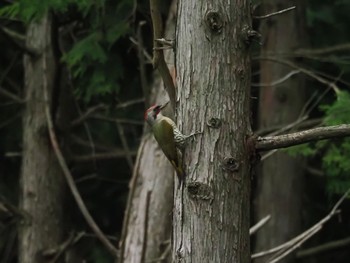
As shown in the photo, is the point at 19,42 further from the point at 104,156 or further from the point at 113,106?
the point at 104,156

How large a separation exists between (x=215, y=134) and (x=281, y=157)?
14.8 ft

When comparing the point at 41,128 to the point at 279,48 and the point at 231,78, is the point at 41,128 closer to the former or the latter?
the point at 279,48

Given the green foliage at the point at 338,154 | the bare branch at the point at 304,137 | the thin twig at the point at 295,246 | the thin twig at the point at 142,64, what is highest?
the thin twig at the point at 142,64

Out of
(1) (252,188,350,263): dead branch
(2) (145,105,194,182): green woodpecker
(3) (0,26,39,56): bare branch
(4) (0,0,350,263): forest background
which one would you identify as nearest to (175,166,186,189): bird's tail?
(2) (145,105,194,182): green woodpecker

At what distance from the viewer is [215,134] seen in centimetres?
358

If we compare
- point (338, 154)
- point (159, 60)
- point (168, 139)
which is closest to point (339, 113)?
point (338, 154)

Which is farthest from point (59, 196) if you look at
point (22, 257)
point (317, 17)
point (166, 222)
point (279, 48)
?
point (317, 17)

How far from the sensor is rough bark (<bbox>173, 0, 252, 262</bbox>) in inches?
140

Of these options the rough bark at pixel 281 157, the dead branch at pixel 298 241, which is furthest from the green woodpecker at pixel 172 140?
the rough bark at pixel 281 157

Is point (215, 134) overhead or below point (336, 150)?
below

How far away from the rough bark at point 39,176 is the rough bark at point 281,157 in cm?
183

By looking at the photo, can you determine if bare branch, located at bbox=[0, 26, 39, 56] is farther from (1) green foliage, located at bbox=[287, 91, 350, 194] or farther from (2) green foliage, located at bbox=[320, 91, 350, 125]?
(2) green foliage, located at bbox=[320, 91, 350, 125]

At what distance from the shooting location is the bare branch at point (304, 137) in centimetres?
344

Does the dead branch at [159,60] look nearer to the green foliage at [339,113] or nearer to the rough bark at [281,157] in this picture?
the green foliage at [339,113]
